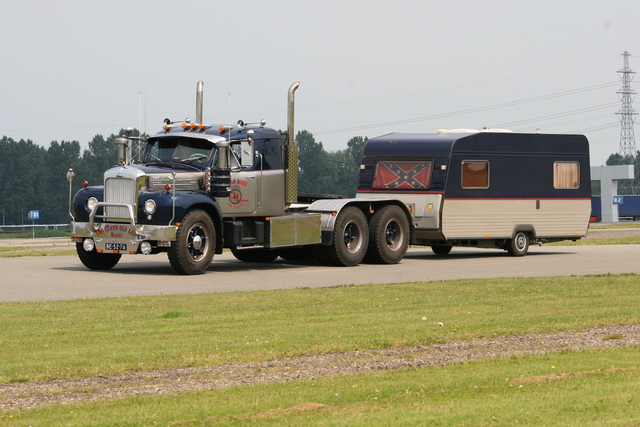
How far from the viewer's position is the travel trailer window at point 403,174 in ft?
81.5

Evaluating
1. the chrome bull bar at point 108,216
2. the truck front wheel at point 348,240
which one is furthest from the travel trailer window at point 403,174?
Answer: the chrome bull bar at point 108,216

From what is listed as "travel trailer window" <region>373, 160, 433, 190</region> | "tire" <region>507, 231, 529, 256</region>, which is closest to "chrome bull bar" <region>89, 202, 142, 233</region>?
"travel trailer window" <region>373, 160, 433, 190</region>

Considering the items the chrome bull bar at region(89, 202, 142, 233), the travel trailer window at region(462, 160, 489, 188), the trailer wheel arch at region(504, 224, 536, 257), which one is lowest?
the trailer wheel arch at region(504, 224, 536, 257)

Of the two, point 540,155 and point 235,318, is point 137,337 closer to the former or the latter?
point 235,318

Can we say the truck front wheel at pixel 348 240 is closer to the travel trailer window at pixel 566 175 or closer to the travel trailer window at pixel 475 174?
the travel trailer window at pixel 475 174

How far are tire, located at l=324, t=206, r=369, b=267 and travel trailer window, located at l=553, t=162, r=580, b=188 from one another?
20.7 feet

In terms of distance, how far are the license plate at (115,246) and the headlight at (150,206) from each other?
2.69 feet

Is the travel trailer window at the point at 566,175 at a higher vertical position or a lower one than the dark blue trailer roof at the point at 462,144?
lower

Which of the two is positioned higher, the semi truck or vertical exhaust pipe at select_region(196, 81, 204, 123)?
vertical exhaust pipe at select_region(196, 81, 204, 123)

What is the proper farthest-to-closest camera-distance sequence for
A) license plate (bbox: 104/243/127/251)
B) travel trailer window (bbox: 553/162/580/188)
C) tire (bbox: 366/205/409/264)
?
travel trailer window (bbox: 553/162/580/188) → tire (bbox: 366/205/409/264) → license plate (bbox: 104/243/127/251)

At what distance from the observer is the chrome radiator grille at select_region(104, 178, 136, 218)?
65.1 feet

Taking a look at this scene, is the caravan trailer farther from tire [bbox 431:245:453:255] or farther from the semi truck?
tire [bbox 431:245:453:255]

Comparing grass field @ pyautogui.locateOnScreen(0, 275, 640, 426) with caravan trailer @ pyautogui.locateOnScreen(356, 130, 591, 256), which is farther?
caravan trailer @ pyautogui.locateOnScreen(356, 130, 591, 256)

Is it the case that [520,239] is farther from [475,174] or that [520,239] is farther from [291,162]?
[291,162]
